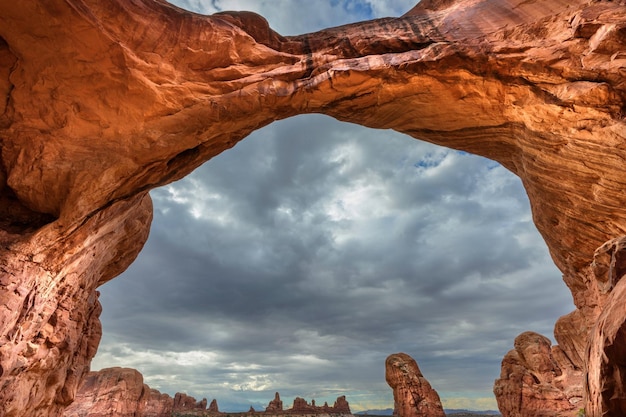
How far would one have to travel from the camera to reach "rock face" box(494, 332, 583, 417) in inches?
939

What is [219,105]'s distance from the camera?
1280 cm

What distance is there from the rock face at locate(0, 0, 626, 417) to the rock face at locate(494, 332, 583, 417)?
14165 mm

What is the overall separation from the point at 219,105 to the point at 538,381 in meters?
29.2

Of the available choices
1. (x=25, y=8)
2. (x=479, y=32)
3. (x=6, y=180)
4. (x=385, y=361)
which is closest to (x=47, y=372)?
(x=6, y=180)

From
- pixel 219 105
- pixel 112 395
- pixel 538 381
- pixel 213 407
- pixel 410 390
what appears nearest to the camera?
pixel 219 105

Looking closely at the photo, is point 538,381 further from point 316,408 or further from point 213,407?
point 213,407

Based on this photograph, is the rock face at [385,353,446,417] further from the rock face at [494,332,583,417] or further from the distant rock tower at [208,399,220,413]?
the distant rock tower at [208,399,220,413]

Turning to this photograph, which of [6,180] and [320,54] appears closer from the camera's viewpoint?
[6,180]

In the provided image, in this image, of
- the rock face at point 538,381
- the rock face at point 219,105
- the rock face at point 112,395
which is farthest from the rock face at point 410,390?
the rock face at point 112,395

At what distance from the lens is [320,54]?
1406 cm

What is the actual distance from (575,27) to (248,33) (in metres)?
11.7

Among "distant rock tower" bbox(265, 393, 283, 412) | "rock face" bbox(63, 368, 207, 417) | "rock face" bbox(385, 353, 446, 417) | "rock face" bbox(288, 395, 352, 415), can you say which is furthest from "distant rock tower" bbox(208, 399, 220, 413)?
"rock face" bbox(385, 353, 446, 417)

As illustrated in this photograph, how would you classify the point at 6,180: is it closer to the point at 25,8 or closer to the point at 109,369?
the point at 25,8

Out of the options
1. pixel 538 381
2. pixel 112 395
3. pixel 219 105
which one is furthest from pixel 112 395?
pixel 538 381
